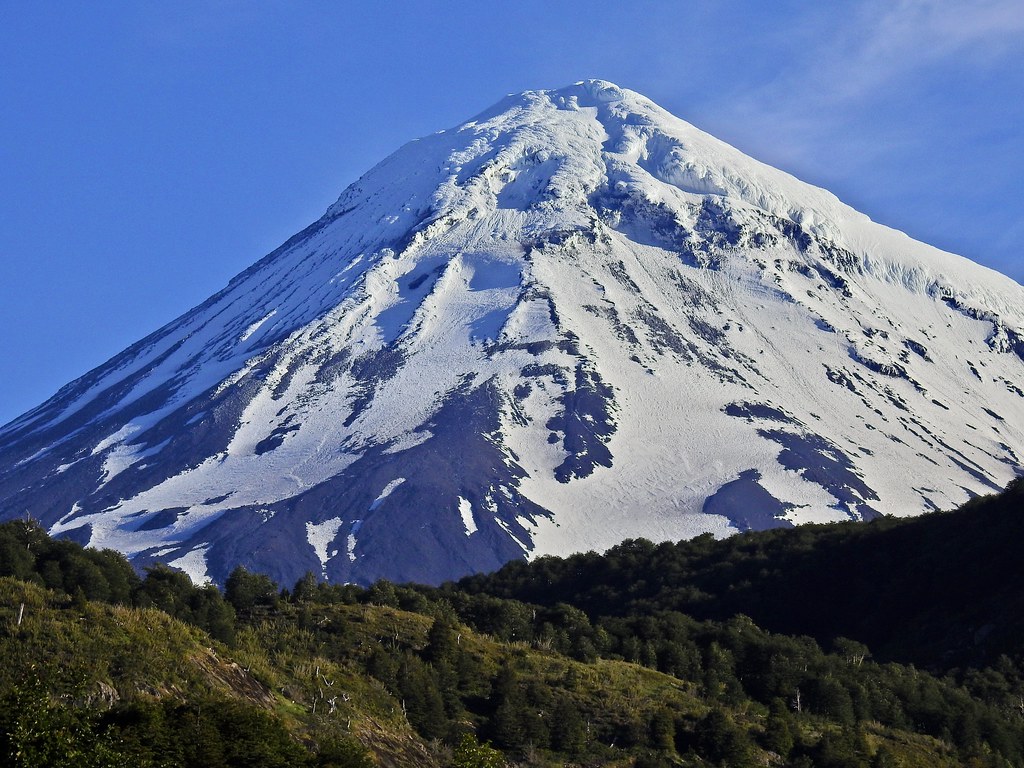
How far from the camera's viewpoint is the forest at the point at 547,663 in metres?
38.8

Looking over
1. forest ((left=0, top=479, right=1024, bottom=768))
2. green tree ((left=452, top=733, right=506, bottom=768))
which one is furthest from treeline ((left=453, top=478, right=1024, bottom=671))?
green tree ((left=452, top=733, right=506, bottom=768))

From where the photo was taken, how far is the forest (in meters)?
38.8

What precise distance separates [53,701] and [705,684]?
3518cm

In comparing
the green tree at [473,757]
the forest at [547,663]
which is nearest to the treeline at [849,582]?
the forest at [547,663]

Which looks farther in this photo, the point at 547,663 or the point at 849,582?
the point at 849,582

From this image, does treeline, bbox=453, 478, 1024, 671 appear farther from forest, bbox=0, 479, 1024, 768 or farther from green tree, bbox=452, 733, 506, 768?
green tree, bbox=452, 733, 506, 768

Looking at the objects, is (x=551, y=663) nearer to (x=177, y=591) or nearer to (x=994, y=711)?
(x=177, y=591)

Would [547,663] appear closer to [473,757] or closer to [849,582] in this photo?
[473,757]

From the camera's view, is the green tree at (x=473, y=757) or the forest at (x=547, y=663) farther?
the forest at (x=547, y=663)

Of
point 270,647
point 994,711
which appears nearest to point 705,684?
point 994,711

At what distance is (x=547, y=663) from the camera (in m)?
61.8

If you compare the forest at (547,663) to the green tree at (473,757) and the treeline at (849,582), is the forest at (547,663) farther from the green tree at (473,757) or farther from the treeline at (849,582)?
the treeline at (849,582)

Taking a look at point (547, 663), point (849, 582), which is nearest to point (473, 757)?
point (547, 663)

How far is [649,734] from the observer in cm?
5566
